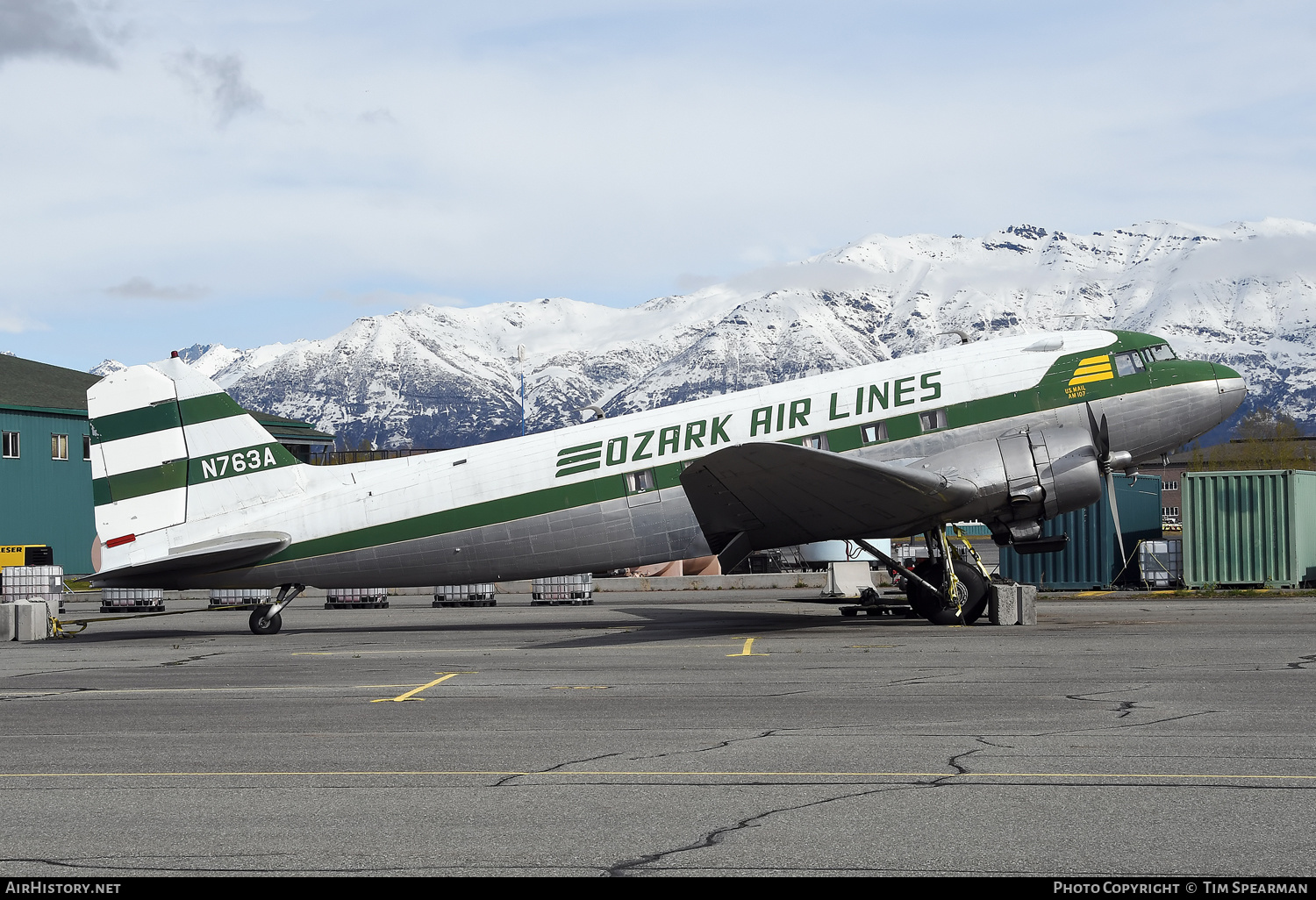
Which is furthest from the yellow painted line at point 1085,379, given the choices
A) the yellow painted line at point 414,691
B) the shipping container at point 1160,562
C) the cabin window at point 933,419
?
the shipping container at point 1160,562

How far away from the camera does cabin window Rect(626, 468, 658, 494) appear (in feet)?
79.3

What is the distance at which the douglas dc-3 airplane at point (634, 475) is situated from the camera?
23594 mm

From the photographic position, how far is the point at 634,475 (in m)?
24.2

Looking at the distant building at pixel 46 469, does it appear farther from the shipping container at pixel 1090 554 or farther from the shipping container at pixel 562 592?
the shipping container at pixel 1090 554

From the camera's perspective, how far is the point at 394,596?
4688 cm

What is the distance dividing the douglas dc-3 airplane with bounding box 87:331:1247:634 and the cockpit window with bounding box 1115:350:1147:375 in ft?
0.12

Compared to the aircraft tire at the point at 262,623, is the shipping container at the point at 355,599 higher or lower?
lower

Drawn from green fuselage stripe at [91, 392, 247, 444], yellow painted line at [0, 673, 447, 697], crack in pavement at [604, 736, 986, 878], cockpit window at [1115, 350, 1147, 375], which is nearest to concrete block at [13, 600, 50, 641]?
green fuselage stripe at [91, 392, 247, 444]

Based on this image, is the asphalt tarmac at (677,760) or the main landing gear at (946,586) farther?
the main landing gear at (946,586)

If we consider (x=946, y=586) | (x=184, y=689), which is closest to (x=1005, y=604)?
(x=946, y=586)

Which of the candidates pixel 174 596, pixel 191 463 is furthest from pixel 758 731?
pixel 174 596

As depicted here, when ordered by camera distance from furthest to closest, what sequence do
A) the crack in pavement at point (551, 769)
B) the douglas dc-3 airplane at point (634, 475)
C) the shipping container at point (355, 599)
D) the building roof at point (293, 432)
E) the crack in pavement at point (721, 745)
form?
the building roof at point (293, 432)
the shipping container at point (355, 599)
the douglas dc-3 airplane at point (634, 475)
the crack in pavement at point (721, 745)
the crack in pavement at point (551, 769)

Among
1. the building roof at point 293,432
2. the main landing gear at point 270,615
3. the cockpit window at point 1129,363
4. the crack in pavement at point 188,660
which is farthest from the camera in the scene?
the building roof at point 293,432

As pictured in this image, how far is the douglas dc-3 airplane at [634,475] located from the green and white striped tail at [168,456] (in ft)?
0.13
